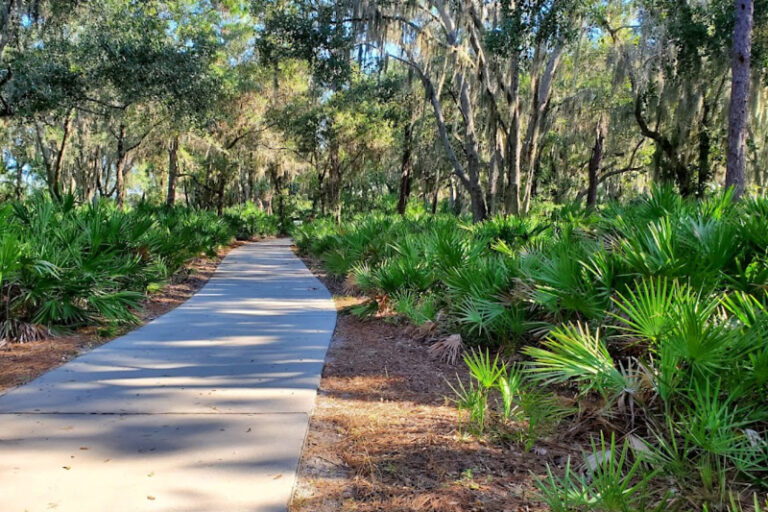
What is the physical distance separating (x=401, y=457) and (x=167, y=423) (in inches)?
64.8

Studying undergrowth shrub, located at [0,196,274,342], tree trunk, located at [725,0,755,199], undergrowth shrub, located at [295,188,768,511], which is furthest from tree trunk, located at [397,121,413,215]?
undergrowth shrub, located at [295,188,768,511]

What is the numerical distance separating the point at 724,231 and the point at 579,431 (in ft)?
7.16

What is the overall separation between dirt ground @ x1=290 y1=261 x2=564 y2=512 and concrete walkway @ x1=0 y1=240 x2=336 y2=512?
0.55ft

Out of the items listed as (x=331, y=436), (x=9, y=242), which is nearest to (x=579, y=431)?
(x=331, y=436)

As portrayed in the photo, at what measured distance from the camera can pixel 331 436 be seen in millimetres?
3586

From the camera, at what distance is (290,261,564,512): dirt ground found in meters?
2.73

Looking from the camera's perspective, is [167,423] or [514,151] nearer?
[167,423]

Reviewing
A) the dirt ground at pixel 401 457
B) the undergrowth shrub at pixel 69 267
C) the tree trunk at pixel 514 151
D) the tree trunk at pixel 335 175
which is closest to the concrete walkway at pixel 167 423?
the dirt ground at pixel 401 457

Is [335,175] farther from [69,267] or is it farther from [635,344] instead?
[635,344]

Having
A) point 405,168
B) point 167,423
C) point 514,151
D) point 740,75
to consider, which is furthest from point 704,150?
point 167,423

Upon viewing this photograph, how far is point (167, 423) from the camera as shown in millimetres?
3639

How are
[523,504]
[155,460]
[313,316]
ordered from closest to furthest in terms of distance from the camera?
[523,504] → [155,460] → [313,316]

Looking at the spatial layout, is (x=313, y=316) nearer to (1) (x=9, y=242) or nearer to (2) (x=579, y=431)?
(1) (x=9, y=242)

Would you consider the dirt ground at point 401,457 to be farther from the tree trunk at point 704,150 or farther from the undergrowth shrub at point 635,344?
the tree trunk at point 704,150
